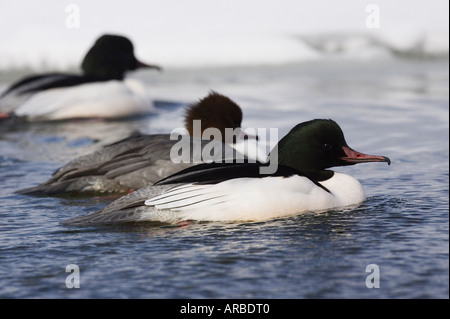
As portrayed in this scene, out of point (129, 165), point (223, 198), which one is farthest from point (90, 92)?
point (223, 198)

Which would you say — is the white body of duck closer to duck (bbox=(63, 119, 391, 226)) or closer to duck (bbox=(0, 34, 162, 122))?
duck (bbox=(0, 34, 162, 122))

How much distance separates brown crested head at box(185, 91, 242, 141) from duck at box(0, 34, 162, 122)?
3650 millimetres

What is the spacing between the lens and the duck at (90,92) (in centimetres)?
1074

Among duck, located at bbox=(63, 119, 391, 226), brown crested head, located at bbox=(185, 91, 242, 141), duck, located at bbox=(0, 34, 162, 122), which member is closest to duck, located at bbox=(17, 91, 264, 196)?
brown crested head, located at bbox=(185, 91, 242, 141)

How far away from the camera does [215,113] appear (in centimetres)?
754

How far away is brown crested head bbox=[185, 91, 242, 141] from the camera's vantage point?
24.7 ft

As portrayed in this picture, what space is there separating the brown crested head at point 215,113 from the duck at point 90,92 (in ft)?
12.0

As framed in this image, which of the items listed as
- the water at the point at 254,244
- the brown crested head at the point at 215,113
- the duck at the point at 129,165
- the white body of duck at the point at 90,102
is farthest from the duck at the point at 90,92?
the duck at the point at 129,165

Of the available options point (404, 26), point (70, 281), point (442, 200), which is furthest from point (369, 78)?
point (70, 281)

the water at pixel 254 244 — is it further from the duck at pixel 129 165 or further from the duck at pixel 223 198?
the duck at pixel 129 165

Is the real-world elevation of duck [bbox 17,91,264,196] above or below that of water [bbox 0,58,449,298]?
above

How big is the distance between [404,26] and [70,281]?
10463 mm

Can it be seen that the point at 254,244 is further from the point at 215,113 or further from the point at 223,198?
the point at 215,113
